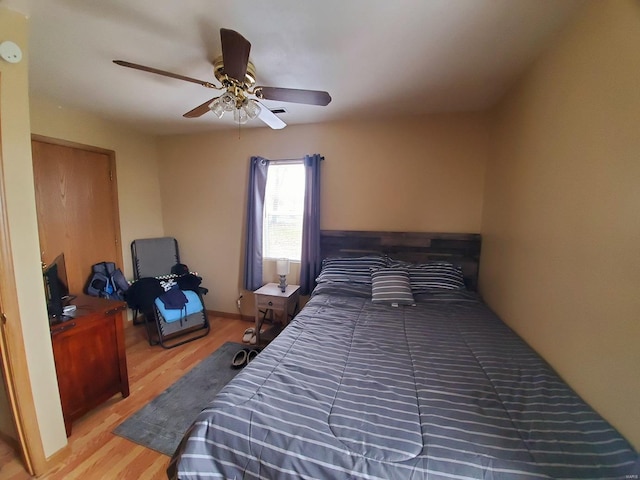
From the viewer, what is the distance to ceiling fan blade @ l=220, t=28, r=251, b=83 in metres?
1.06

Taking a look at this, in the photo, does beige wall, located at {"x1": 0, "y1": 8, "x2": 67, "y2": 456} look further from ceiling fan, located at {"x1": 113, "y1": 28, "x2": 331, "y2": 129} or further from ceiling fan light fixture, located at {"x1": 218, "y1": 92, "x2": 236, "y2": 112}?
ceiling fan light fixture, located at {"x1": 218, "y1": 92, "x2": 236, "y2": 112}

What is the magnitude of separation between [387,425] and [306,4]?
1792 mm

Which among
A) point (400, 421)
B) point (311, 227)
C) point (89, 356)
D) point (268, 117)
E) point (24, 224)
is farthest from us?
point (311, 227)

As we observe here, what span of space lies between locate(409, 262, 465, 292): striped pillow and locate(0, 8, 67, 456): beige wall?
Result: 250 cm

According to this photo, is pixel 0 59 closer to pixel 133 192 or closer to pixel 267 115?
pixel 267 115

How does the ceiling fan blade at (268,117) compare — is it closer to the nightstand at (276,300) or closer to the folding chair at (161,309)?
the nightstand at (276,300)

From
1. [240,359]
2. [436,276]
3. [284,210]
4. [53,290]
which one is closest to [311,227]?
[284,210]

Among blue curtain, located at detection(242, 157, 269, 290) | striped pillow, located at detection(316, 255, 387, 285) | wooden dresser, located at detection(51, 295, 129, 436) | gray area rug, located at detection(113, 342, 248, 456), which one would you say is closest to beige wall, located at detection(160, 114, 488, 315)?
blue curtain, located at detection(242, 157, 269, 290)

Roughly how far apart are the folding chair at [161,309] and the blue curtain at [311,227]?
1232mm

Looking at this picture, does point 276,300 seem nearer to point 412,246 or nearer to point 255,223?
point 255,223

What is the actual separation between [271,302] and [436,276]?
1625 millimetres

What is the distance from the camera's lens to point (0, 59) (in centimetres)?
114

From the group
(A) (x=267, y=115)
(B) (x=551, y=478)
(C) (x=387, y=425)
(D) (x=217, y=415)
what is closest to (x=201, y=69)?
(A) (x=267, y=115)

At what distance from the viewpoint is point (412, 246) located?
2576 millimetres
